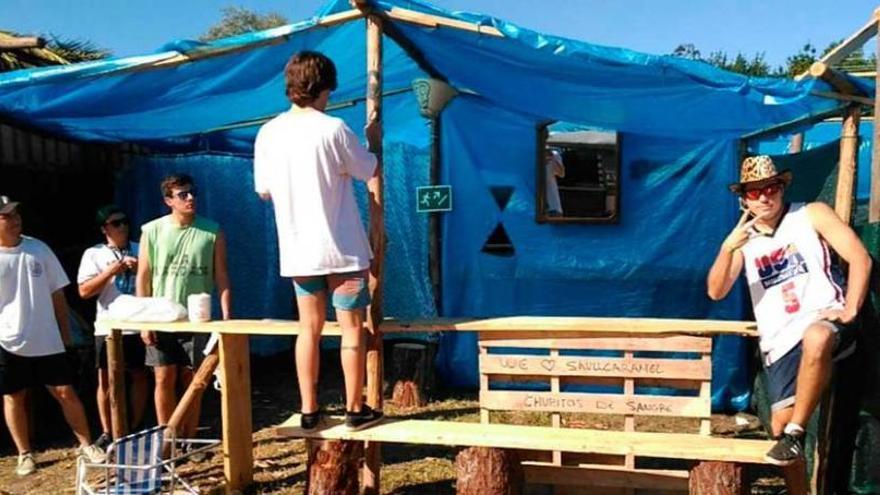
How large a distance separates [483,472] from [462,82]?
2.64 metres

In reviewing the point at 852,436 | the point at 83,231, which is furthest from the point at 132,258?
the point at 852,436

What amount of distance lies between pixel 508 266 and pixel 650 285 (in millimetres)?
1171

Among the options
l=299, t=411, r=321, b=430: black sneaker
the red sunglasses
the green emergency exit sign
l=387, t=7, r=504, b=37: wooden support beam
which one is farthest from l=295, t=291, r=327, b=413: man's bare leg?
the green emergency exit sign

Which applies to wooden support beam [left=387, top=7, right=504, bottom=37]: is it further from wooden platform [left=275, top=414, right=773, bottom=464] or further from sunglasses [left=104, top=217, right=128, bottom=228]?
sunglasses [left=104, top=217, right=128, bottom=228]

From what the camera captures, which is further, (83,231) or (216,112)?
(83,231)

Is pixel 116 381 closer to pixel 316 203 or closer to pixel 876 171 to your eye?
pixel 316 203

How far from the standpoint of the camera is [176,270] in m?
4.06

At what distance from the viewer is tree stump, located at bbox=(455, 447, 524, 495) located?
313 cm

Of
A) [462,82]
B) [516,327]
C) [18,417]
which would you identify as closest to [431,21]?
[462,82]

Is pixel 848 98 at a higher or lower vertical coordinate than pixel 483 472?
higher

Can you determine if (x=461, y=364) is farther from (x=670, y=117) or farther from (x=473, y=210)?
(x=670, y=117)

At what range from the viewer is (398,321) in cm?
365

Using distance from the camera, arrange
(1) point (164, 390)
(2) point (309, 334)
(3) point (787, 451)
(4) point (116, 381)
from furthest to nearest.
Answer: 1. (1) point (164, 390)
2. (4) point (116, 381)
3. (2) point (309, 334)
4. (3) point (787, 451)

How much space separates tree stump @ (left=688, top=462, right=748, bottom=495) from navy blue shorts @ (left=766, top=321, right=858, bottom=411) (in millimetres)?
348
